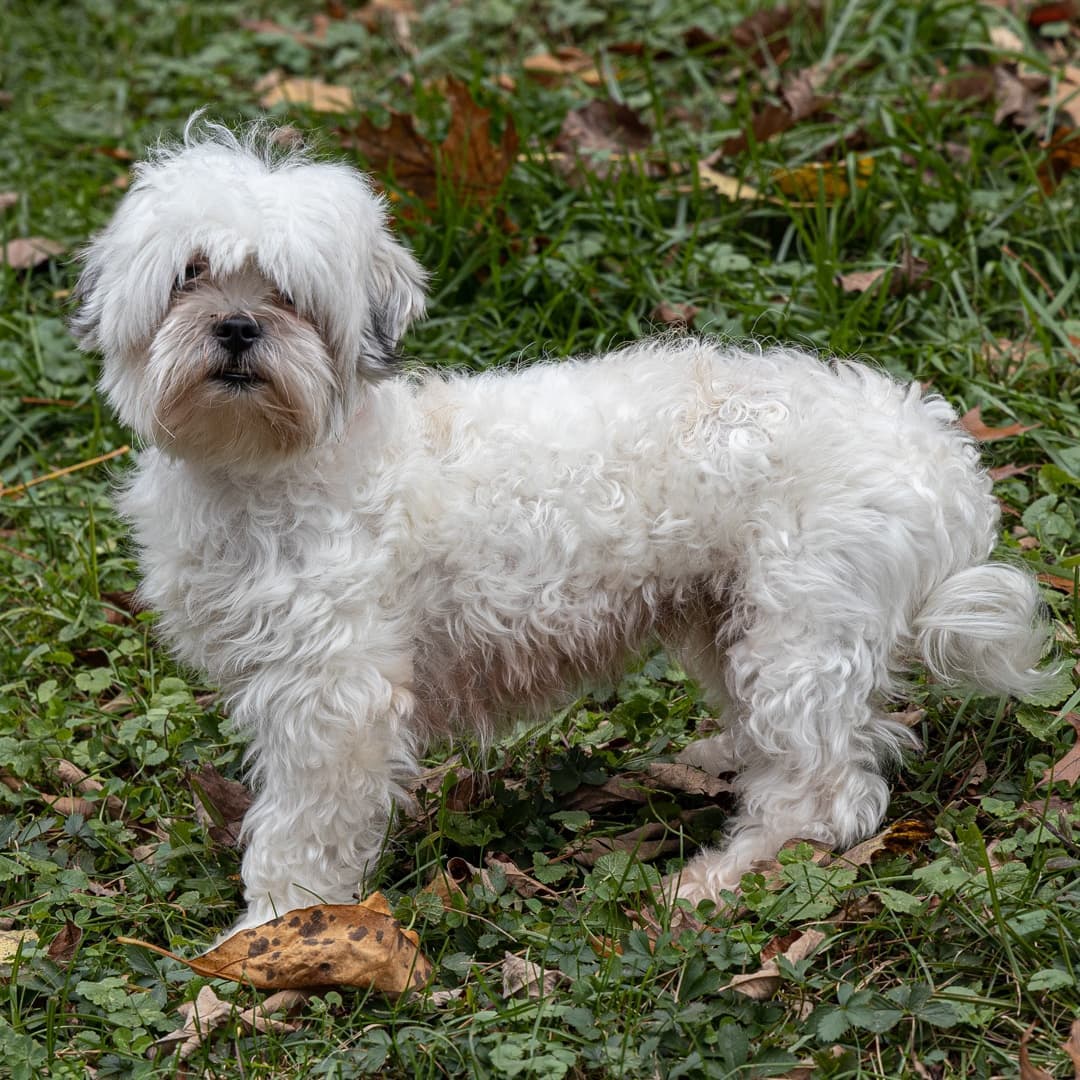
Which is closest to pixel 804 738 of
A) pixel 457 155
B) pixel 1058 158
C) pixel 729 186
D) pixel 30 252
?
pixel 729 186

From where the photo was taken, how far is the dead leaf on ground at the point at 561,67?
6488 millimetres

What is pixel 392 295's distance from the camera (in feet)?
11.2

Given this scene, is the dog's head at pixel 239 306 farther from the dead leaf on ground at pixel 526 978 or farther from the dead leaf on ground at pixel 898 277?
the dead leaf on ground at pixel 898 277

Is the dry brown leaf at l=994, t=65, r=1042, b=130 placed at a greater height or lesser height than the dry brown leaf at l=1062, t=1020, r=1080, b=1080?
greater

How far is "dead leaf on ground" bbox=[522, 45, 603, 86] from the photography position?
6488 millimetres

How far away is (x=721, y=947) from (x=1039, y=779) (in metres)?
0.98

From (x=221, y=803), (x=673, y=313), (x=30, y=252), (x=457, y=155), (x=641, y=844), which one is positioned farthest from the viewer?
(x=30, y=252)

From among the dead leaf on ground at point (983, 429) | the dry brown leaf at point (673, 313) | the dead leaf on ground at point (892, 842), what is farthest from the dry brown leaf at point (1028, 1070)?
the dry brown leaf at point (673, 313)

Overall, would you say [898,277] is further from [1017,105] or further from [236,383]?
[236,383]

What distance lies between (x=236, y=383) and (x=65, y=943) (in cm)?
132

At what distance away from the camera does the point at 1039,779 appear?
3.47m

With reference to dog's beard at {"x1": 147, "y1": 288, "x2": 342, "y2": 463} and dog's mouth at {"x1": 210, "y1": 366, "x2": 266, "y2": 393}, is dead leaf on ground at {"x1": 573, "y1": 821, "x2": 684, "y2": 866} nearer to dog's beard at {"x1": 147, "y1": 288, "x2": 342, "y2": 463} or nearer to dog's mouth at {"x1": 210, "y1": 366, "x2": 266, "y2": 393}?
Result: dog's beard at {"x1": 147, "y1": 288, "x2": 342, "y2": 463}

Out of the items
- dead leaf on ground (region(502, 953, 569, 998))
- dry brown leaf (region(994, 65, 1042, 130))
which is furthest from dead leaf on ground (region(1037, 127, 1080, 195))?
dead leaf on ground (region(502, 953, 569, 998))

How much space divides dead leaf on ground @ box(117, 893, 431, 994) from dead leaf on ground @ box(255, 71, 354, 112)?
4.12 metres
